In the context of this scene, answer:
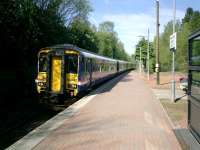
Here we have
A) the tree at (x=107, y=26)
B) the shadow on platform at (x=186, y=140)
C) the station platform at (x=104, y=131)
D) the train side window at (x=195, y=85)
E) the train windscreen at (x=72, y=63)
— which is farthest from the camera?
the tree at (x=107, y=26)

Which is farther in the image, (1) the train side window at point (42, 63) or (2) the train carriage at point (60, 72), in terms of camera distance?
(1) the train side window at point (42, 63)

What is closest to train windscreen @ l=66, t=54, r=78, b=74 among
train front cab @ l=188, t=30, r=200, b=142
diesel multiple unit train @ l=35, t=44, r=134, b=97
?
diesel multiple unit train @ l=35, t=44, r=134, b=97

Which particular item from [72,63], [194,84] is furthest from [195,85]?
[72,63]

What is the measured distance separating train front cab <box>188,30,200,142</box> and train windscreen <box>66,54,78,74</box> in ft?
39.5

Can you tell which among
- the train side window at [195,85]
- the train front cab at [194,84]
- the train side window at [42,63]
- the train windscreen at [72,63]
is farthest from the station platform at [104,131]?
the train side window at [42,63]

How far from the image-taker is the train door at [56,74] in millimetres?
21891

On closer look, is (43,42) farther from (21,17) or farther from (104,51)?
(104,51)

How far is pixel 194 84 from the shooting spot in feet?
33.0

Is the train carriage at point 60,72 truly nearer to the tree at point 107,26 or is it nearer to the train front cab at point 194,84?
→ the train front cab at point 194,84

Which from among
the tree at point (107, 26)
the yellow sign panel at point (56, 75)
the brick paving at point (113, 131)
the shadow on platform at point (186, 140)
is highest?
the tree at point (107, 26)

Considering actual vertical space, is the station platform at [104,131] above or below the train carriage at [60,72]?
below

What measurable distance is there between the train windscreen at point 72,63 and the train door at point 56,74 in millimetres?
436

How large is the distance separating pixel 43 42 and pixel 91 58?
8.85 metres

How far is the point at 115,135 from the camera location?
11.8m
